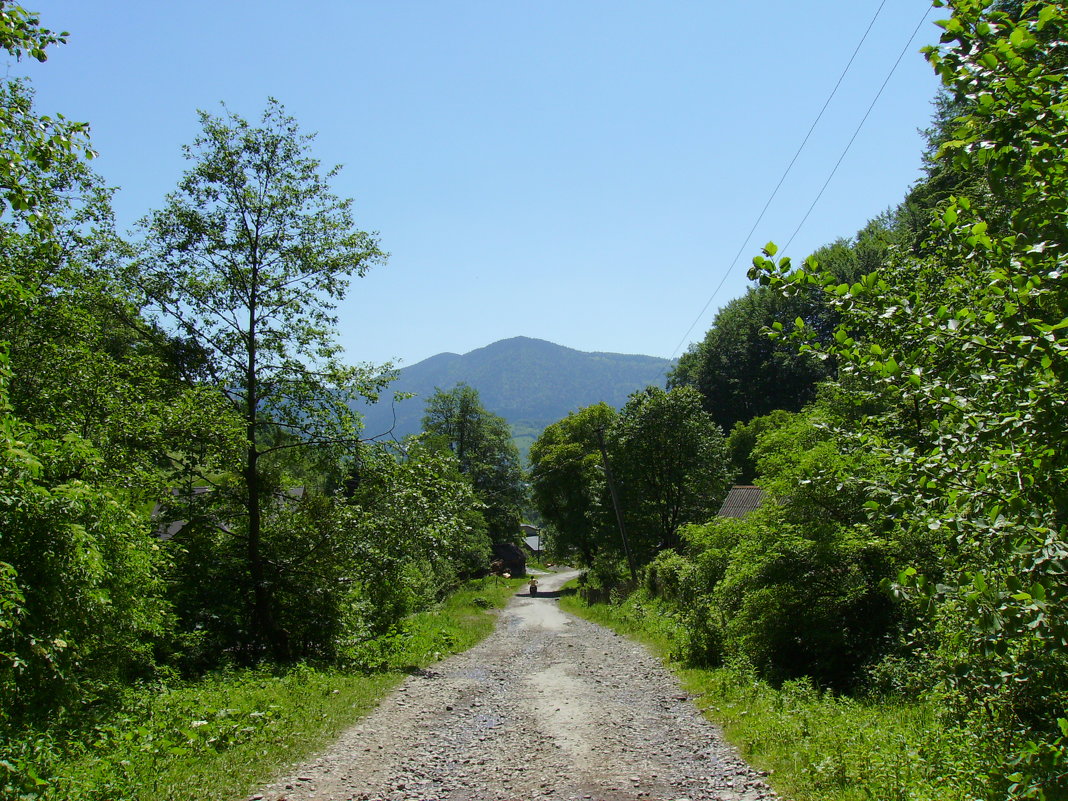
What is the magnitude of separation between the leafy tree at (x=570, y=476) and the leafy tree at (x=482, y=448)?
28.1ft

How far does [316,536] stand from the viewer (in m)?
15.7

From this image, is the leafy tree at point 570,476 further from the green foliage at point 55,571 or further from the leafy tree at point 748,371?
the green foliage at point 55,571

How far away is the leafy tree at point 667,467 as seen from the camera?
1374 inches

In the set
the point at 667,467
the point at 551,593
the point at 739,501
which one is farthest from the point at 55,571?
the point at 551,593

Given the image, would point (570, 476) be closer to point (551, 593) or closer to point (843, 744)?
point (551, 593)

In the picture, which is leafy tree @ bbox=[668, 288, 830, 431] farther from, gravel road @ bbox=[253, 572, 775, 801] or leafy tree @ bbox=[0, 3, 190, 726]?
leafy tree @ bbox=[0, 3, 190, 726]

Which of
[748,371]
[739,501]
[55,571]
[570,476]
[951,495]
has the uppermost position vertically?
[748,371]

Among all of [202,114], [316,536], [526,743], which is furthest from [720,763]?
[202,114]

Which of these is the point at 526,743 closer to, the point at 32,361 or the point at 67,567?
the point at 67,567

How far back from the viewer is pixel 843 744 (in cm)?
735

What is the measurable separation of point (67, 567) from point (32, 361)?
211 inches

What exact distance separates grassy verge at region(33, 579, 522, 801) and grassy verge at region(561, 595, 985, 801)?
5.59 meters

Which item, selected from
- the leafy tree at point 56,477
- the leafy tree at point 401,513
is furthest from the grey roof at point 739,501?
the leafy tree at point 56,477

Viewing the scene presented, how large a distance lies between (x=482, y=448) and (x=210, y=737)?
187 feet
